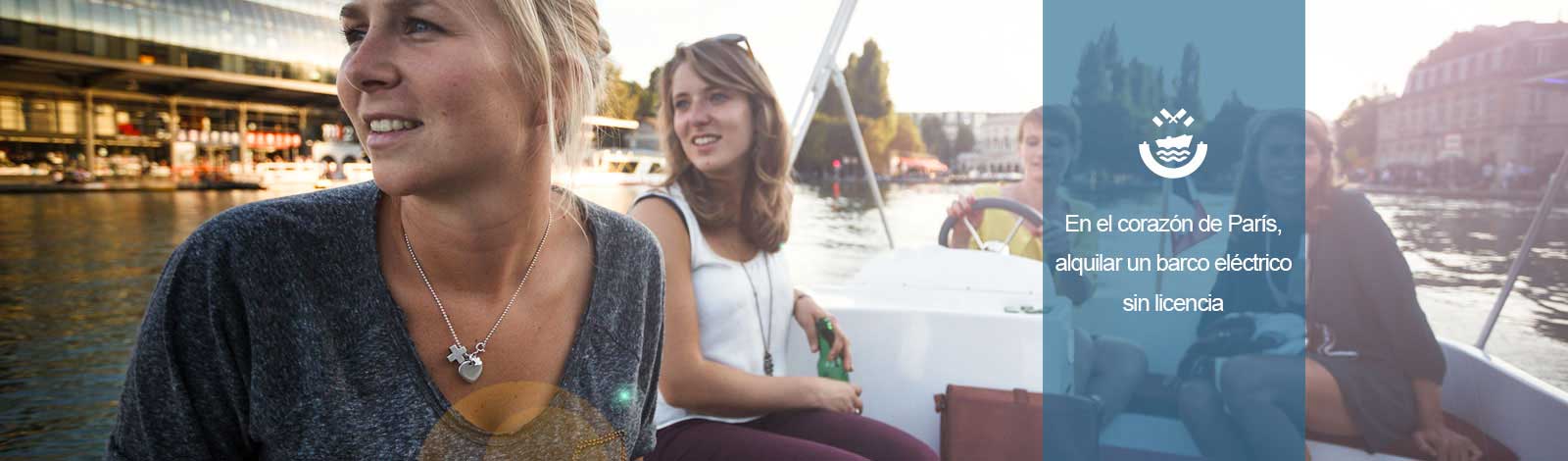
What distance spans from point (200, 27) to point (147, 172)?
680cm

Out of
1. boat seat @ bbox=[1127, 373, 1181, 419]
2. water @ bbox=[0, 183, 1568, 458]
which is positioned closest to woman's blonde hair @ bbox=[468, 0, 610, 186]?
water @ bbox=[0, 183, 1568, 458]

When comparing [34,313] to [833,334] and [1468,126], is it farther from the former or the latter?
[1468,126]

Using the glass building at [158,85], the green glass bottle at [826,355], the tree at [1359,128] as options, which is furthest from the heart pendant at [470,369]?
the glass building at [158,85]

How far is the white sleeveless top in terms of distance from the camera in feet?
4.11

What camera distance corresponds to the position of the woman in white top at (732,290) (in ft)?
3.84

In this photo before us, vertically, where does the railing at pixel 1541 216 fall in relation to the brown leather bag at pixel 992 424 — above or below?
above

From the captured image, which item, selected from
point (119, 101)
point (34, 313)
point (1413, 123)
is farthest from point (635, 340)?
point (119, 101)

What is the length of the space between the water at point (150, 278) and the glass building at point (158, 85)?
17.9 metres

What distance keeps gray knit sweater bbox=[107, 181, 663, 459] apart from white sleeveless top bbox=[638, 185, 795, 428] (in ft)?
1.82

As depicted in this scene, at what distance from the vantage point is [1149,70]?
185 cm

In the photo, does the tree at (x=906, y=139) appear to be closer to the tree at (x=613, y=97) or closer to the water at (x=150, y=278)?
the water at (x=150, y=278)

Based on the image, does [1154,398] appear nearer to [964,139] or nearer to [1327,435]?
[1327,435]

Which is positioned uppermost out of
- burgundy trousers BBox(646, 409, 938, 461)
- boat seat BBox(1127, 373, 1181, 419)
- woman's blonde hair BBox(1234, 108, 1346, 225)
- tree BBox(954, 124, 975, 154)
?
tree BBox(954, 124, 975, 154)

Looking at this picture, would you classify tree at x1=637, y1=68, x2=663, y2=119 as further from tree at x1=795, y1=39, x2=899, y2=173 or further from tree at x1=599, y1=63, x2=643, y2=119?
tree at x1=795, y1=39, x2=899, y2=173
